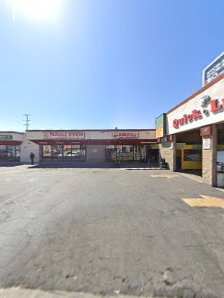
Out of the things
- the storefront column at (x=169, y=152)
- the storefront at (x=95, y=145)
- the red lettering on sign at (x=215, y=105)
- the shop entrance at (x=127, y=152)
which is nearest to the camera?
the red lettering on sign at (x=215, y=105)

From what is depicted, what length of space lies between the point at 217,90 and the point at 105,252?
9.60m

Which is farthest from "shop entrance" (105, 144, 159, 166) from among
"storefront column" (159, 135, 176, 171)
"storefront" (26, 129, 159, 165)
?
"storefront column" (159, 135, 176, 171)

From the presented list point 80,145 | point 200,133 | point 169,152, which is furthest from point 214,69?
point 80,145

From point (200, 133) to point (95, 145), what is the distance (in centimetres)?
1766

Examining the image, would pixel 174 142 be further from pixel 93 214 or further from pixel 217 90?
pixel 93 214

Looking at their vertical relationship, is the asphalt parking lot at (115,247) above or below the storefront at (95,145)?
below

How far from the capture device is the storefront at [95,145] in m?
26.8

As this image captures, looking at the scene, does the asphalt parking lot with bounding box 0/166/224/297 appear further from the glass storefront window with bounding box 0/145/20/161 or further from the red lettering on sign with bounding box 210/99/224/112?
the glass storefront window with bounding box 0/145/20/161

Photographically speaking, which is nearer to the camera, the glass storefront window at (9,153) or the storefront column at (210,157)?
the storefront column at (210,157)

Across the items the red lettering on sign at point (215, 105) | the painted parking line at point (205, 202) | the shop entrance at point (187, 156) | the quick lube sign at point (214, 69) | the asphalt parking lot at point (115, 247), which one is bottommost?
the asphalt parking lot at point (115, 247)

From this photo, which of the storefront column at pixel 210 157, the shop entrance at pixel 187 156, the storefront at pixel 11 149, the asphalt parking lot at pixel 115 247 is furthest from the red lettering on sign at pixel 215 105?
the storefront at pixel 11 149

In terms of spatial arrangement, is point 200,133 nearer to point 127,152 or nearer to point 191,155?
point 191,155

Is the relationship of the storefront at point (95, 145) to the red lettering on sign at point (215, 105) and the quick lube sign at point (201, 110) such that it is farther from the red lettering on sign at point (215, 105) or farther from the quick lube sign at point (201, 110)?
the red lettering on sign at point (215, 105)

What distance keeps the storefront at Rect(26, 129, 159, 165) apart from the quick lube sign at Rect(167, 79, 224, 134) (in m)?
9.64
